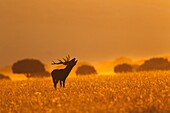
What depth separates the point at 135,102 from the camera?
1344cm

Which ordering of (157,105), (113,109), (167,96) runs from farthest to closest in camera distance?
(167,96)
(157,105)
(113,109)

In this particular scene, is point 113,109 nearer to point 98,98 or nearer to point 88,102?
point 88,102

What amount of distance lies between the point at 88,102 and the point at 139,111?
2078mm

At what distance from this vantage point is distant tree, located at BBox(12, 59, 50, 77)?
84.5 m

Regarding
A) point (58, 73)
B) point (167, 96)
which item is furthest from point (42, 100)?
point (58, 73)

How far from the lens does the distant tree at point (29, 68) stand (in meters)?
84.5

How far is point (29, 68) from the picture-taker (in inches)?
3374

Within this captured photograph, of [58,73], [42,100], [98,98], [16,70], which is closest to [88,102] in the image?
[98,98]

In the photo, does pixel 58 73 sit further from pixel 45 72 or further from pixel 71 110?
pixel 45 72

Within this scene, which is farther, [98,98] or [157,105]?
[98,98]

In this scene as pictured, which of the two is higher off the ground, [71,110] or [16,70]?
[16,70]

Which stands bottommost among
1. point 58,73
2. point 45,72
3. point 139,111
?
point 139,111

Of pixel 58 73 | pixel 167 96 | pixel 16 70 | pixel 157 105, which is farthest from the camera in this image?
pixel 16 70

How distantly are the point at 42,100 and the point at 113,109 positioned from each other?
4.24 meters
